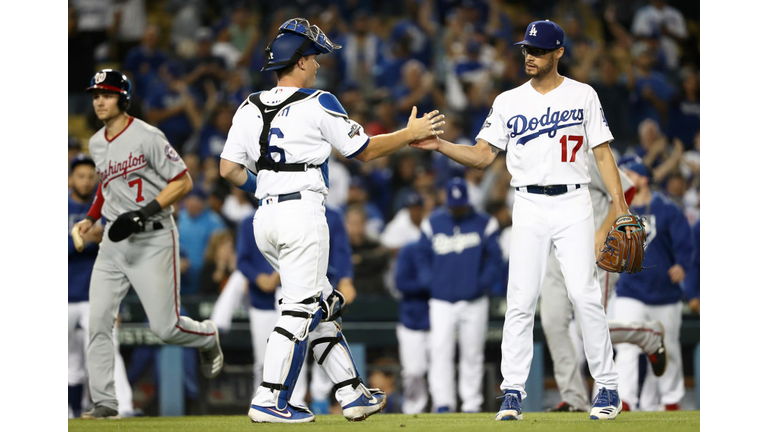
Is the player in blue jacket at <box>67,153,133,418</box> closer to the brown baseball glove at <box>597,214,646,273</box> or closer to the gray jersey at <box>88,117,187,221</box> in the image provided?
the gray jersey at <box>88,117,187,221</box>

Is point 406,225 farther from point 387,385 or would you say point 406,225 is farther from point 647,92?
point 647,92

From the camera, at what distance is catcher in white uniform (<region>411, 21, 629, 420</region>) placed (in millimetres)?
5016

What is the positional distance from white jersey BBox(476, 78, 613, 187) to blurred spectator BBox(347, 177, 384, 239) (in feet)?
16.9

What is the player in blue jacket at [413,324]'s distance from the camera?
9.20 m

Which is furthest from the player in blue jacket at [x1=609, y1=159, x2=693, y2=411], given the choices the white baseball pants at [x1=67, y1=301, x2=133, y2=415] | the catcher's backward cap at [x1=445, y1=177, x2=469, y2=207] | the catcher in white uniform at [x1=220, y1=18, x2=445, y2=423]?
the white baseball pants at [x1=67, y1=301, x2=133, y2=415]

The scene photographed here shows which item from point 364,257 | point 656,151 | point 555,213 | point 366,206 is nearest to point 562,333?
point 555,213

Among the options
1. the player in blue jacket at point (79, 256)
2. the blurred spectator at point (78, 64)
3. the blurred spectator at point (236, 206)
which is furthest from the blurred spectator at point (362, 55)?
the player in blue jacket at point (79, 256)

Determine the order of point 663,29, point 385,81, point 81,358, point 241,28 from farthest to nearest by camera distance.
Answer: point 663,29
point 241,28
point 385,81
point 81,358

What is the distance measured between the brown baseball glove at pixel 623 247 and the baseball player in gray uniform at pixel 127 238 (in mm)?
2680

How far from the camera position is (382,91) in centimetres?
1267

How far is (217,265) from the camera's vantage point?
966 cm

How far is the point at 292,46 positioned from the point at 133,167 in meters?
1.65

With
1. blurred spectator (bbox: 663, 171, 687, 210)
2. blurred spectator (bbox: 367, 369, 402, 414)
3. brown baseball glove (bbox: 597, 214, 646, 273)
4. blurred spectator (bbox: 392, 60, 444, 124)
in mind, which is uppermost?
blurred spectator (bbox: 392, 60, 444, 124)

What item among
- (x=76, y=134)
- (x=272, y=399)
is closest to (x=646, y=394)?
(x=272, y=399)
